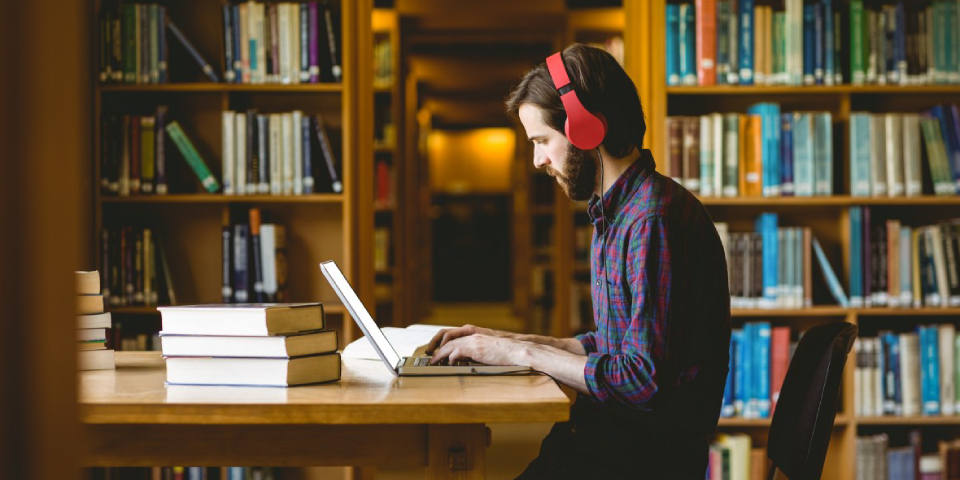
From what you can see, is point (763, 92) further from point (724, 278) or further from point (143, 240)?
point (143, 240)

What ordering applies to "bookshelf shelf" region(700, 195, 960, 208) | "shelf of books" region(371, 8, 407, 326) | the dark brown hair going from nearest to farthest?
1. the dark brown hair
2. "bookshelf shelf" region(700, 195, 960, 208)
3. "shelf of books" region(371, 8, 407, 326)

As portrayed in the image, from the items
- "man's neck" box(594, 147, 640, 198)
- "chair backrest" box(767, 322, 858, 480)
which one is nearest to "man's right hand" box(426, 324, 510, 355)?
"man's neck" box(594, 147, 640, 198)

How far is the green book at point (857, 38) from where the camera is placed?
2803mm

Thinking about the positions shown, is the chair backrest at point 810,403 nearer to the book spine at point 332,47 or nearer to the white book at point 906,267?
the white book at point 906,267

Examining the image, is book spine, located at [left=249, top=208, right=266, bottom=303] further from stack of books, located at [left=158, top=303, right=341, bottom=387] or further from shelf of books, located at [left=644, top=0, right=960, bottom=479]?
stack of books, located at [left=158, top=303, right=341, bottom=387]

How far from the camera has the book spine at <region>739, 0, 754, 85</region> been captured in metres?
2.79

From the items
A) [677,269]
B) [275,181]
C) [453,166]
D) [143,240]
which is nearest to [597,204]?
[677,269]

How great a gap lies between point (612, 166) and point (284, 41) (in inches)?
68.2

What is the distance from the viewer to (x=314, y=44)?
2816mm

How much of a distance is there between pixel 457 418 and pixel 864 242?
2204mm

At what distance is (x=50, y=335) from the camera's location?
1.23ft

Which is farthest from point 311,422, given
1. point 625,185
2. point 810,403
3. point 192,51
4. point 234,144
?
point 192,51

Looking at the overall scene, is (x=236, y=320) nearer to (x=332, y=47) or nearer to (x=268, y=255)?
(x=268, y=255)

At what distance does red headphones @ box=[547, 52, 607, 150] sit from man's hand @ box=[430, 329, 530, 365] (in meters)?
0.38
